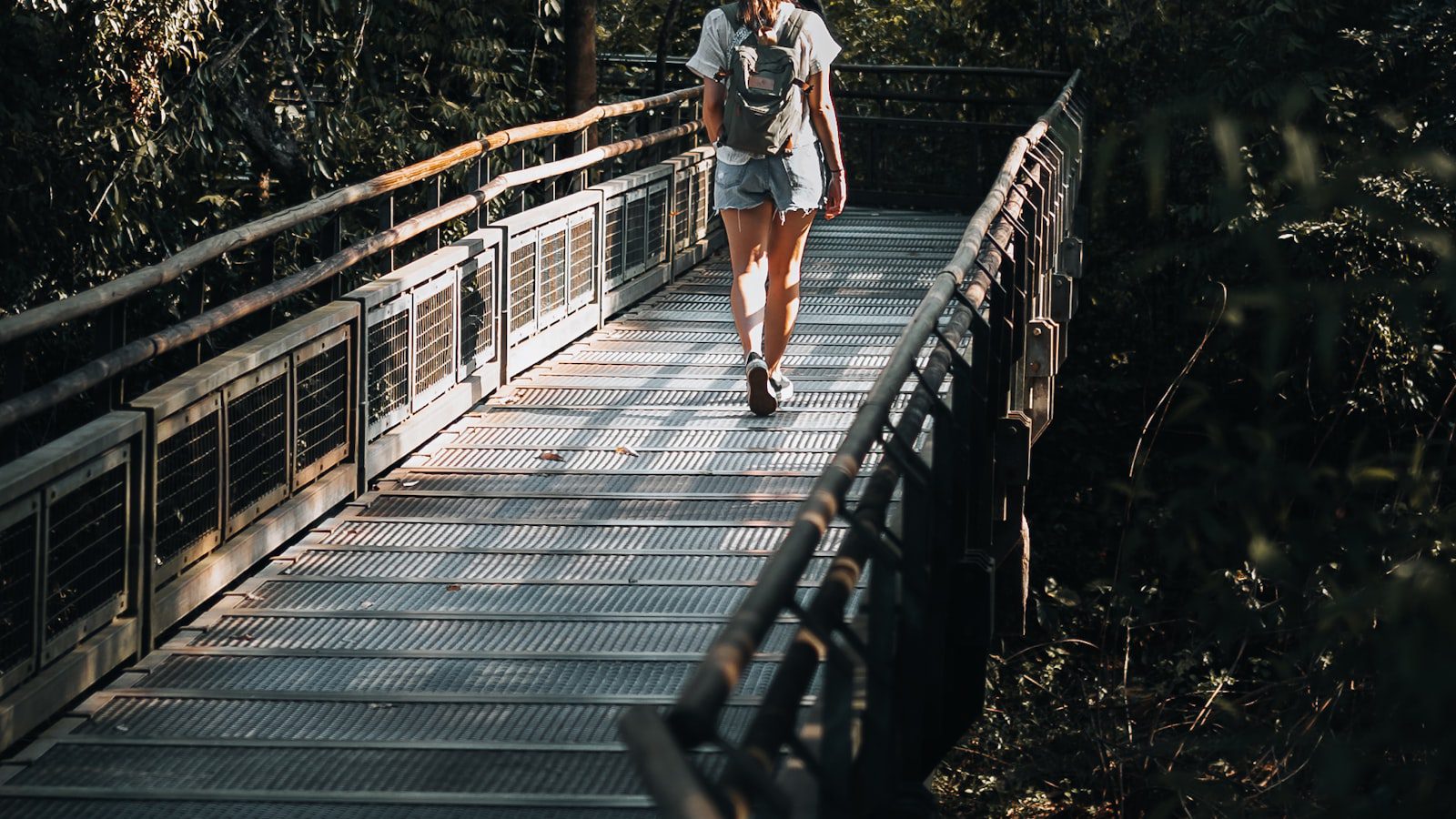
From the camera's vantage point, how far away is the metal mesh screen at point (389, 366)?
7.90 meters

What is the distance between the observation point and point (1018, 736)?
51.0 ft

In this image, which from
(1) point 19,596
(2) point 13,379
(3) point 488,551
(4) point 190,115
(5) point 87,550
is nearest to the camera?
(1) point 19,596

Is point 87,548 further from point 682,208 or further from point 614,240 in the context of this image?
point 682,208

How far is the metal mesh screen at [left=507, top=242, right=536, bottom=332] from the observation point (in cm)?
980

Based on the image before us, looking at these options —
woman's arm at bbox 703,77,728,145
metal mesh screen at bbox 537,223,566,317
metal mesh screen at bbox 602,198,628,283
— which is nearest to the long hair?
woman's arm at bbox 703,77,728,145

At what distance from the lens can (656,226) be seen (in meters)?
13.1

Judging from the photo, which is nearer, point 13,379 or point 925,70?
point 13,379

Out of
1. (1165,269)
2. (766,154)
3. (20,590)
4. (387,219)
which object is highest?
(766,154)

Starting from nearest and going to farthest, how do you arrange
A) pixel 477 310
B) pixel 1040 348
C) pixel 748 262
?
pixel 748 262, pixel 477 310, pixel 1040 348

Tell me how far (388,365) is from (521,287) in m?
2.00

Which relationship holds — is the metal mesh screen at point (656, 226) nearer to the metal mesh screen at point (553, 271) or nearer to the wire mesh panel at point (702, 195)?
the wire mesh panel at point (702, 195)

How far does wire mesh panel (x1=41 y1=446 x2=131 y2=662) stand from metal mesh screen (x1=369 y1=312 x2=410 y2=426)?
2235mm

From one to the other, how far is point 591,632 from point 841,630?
10.3 feet

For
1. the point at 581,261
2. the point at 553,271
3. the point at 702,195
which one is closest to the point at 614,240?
the point at 581,261
